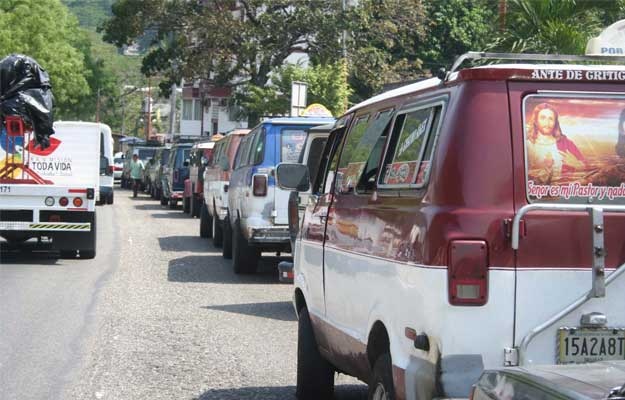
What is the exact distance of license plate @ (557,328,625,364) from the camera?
505 cm

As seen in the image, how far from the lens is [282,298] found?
14281mm

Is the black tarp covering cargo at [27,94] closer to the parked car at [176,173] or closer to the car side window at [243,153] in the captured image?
the car side window at [243,153]

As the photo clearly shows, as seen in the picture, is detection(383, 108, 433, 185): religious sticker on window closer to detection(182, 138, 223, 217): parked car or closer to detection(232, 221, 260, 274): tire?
detection(232, 221, 260, 274): tire

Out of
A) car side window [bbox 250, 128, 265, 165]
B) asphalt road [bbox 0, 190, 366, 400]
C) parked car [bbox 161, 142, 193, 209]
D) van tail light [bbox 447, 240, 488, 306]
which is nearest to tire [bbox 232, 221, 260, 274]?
asphalt road [bbox 0, 190, 366, 400]

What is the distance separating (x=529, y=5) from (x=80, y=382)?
12.4 metres

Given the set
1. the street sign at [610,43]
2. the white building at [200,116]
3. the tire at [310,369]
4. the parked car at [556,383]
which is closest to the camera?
the parked car at [556,383]

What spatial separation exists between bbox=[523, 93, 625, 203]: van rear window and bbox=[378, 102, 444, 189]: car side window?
475 mm

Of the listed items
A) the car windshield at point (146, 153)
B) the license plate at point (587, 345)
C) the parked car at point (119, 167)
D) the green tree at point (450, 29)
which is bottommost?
the license plate at point (587, 345)

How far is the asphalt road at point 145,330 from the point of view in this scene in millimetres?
8789

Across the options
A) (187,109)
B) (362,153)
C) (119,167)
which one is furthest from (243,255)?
(187,109)

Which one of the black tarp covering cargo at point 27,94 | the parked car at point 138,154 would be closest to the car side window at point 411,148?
the black tarp covering cargo at point 27,94

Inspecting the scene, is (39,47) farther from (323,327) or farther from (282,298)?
(323,327)

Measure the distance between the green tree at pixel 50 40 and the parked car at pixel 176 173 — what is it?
24.5 meters

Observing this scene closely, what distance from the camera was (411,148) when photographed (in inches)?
227
